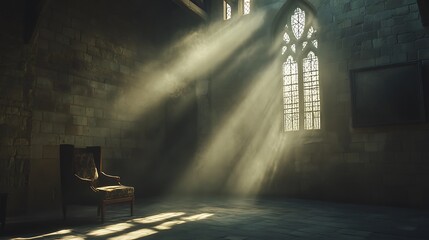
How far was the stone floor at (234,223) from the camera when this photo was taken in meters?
3.68

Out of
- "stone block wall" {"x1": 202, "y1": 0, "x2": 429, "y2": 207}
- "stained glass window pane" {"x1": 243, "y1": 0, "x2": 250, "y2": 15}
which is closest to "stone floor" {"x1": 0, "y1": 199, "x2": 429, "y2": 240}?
"stone block wall" {"x1": 202, "y1": 0, "x2": 429, "y2": 207}

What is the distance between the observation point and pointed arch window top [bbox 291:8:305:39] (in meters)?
7.52

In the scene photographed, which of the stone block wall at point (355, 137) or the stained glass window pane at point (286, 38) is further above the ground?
Result: the stained glass window pane at point (286, 38)

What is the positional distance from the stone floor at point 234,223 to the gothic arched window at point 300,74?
1.87 metres

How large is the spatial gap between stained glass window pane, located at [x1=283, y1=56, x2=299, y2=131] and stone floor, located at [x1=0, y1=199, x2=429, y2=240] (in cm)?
187

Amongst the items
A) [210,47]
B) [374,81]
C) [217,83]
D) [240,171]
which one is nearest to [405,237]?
[374,81]

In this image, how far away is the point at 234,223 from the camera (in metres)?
4.33

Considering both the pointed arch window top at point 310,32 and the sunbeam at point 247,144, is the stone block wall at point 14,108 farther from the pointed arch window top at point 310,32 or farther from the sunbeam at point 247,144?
the pointed arch window top at point 310,32

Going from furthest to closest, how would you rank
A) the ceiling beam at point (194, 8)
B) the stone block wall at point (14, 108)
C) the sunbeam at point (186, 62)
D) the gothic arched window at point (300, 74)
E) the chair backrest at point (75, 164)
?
1. the sunbeam at point (186, 62)
2. the gothic arched window at point (300, 74)
3. the ceiling beam at point (194, 8)
4. the stone block wall at point (14, 108)
5. the chair backrest at point (75, 164)

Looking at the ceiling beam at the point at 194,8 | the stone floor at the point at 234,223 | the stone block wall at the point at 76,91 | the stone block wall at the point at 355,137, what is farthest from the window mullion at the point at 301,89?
the stone block wall at the point at 76,91

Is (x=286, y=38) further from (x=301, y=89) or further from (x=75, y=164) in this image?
(x=75, y=164)

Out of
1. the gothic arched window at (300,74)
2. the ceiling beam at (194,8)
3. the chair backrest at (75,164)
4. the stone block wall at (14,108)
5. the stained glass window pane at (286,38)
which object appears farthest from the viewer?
the stained glass window pane at (286,38)

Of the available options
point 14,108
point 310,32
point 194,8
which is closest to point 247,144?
point 310,32

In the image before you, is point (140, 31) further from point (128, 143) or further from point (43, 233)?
point (43, 233)
